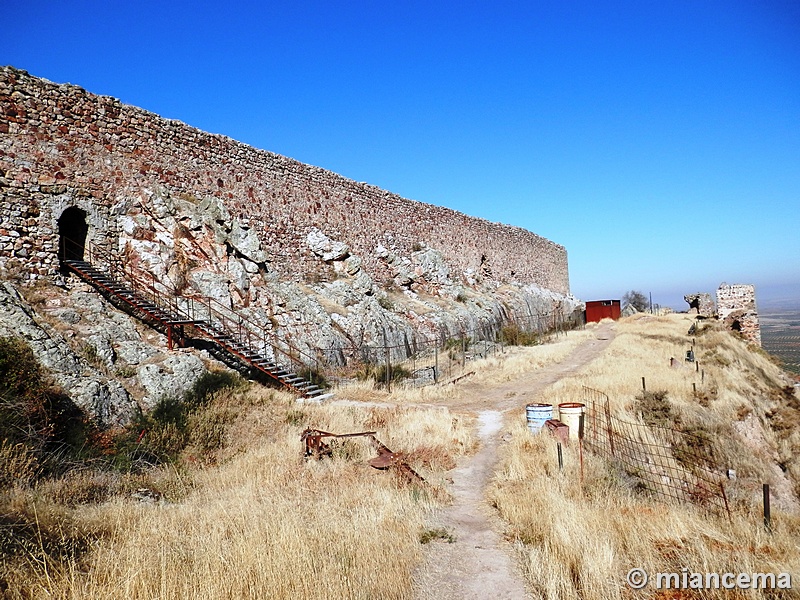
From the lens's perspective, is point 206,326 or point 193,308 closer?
point 206,326

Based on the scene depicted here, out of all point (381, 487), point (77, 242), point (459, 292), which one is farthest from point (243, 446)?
point (459, 292)

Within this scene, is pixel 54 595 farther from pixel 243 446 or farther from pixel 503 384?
pixel 503 384

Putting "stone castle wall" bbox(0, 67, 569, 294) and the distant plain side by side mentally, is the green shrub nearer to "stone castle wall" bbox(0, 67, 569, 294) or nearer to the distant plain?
"stone castle wall" bbox(0, 67, 569, 294)

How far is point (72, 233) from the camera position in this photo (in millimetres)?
14258

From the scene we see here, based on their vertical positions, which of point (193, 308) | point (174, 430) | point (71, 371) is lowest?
point (174, 430)

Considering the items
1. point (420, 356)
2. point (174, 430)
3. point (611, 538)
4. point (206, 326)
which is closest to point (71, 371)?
point (174, 430)

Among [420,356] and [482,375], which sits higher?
[420,356]

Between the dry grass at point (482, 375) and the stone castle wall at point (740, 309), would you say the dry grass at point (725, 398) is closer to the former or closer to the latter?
the stone castle wall at point (740, 309)

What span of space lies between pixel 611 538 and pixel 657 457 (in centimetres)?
617

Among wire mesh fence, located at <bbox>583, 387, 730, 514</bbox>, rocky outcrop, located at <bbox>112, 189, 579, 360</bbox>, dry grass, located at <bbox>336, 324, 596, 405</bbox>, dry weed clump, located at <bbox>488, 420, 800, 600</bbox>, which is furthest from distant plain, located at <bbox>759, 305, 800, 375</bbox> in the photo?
dry weed clump, located at <bbox>488, 420, 800, 600</bbox>

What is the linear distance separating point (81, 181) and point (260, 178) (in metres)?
6.76

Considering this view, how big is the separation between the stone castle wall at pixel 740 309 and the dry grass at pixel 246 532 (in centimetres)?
2085

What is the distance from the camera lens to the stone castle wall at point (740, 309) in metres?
23.0

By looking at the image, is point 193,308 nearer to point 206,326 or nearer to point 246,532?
point 206,326
